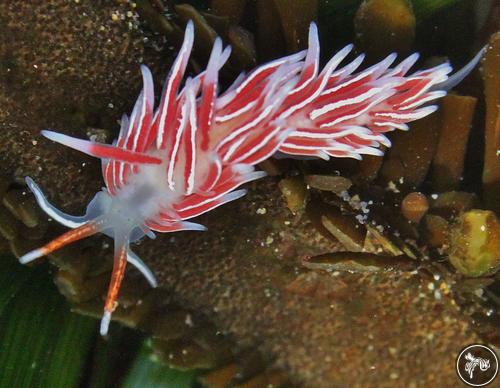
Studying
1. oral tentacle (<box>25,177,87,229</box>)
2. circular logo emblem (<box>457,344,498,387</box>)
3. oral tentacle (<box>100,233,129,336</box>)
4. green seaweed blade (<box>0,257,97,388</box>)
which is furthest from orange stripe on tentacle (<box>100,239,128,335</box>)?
circular logo emblem (<box>457,344,498,387</box>)

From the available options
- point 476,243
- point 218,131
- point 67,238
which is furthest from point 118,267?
point 476,243

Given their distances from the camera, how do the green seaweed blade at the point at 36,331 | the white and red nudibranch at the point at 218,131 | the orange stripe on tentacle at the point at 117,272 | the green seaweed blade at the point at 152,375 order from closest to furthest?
the white and red nudibranch at the point at 218,131, the orange stripe on tentacle at the point at 117,272, the green seaweed blade at the point at 36,331, the green seaweed blade at the point at 152,375

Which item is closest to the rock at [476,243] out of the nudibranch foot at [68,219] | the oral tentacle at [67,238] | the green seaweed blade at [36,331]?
the nudibranch foot at [68,219]

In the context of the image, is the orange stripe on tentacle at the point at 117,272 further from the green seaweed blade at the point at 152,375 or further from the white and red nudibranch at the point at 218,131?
the green seaweed blade at the point at 152,375

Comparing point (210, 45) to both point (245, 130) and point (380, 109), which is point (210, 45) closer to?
point (245, 130)

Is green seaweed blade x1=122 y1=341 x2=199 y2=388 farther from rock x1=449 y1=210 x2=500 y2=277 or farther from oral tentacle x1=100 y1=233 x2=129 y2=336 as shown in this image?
rock x1=449 y1=210 x2=500 y2=277

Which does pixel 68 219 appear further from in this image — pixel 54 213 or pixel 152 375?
pixel 152 375
